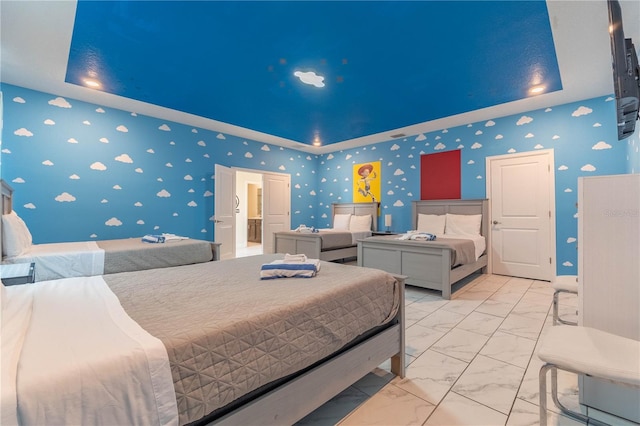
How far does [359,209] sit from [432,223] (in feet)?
5.91

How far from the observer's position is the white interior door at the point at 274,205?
6188 mm

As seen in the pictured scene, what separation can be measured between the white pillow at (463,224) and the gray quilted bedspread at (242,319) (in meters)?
3.45

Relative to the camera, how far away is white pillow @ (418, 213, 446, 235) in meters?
4.88

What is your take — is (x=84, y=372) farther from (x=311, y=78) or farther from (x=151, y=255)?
(x=311, y=78)

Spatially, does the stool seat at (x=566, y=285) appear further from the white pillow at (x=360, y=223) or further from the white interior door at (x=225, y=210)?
the white interior door at (x=225, y=210)

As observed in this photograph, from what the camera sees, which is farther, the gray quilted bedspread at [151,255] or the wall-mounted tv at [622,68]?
the gray quilted bedspread at [151,255]

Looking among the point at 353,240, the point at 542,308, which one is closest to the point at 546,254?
the point at 542,308

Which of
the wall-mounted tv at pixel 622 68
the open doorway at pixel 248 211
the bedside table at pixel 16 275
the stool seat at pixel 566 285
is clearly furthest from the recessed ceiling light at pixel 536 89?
the open doorway at pixel 248 211

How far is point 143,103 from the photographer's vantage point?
3961 mm

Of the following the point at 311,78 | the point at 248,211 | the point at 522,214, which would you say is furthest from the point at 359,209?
the point at 248,211

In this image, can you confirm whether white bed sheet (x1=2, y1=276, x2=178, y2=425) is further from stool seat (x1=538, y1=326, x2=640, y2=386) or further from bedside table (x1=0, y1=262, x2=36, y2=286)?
stool seat (x1=538, y1=326, x2=640, y2=386)

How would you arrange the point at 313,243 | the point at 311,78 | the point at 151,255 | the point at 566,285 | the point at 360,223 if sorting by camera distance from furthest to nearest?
1. the point at 360,223
2. the point at 313,243
3. the point at 151,255
4. the point at 311,78
5. the point at 566,285

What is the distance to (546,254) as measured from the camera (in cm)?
413

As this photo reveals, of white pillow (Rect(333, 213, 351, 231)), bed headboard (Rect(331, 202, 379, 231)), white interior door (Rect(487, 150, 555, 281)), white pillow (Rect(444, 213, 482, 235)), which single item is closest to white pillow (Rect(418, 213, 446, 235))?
white pillow (Rect(444, 213, 482, 235))
